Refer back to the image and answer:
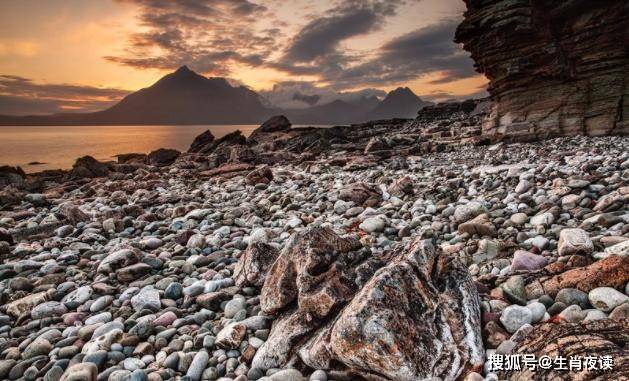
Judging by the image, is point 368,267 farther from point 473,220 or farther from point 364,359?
point 473,220

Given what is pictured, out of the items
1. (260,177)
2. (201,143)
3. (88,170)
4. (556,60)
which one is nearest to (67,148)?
(201,143)

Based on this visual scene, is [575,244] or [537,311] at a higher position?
[575,244]

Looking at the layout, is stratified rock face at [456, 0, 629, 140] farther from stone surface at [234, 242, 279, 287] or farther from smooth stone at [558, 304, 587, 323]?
stone surface at [234, 242, 279, 287]

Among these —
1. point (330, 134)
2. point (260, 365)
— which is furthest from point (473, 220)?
point (330, 134)

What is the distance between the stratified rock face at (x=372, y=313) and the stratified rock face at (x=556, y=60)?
1731 centimetres

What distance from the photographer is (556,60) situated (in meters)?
16.6

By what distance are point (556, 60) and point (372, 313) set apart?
1874 cm

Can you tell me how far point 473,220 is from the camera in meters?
5.80

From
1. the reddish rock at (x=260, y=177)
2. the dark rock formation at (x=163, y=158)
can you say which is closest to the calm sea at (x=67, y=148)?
the dark rock formation at (x=163, y=158)

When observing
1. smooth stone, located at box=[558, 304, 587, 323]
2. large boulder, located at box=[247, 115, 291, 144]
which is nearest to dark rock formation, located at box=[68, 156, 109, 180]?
large boulder, located at box=[247, 115, 291, 144]

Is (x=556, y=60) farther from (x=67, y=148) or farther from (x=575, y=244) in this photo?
(x=67, y=148)

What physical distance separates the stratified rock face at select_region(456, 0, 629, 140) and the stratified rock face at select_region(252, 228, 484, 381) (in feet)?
56.8

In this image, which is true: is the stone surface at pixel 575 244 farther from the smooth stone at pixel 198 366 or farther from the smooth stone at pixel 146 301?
the smooth stone at pixel 146 301

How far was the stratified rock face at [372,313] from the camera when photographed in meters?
2.67
